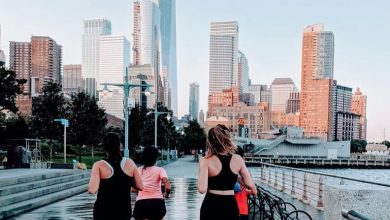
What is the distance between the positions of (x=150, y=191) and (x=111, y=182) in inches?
60.1

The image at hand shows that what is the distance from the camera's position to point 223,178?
4996mm

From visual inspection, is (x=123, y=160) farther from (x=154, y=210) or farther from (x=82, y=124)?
(x=82, y=124)

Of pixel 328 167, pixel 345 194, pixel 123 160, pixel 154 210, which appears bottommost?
pixel 328 167

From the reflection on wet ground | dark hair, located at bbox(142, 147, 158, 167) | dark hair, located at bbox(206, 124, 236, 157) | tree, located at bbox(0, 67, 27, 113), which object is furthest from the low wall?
tree, located at bbox(0, 67, 27, 113)

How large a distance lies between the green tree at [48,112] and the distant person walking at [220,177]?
1662 inches

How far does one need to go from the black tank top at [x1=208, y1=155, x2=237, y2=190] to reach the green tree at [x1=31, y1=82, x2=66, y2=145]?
42267 mm

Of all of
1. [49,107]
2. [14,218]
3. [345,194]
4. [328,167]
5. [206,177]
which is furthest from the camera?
[328,167]

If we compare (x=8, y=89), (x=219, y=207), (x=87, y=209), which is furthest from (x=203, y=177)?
(x=8, y=89)

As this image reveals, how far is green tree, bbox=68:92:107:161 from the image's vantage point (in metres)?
47.7

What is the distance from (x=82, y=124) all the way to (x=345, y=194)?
4342 centimetres

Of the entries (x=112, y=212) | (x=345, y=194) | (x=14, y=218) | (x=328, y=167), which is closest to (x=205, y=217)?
(x=112, y=212)

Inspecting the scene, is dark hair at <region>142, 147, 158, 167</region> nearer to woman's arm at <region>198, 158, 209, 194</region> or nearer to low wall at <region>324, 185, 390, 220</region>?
woman's arm at <region>198, 158, 209, 194</region>

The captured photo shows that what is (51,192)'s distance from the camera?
1856 centimetres

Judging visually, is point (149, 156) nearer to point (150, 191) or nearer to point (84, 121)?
point (150, 191)
